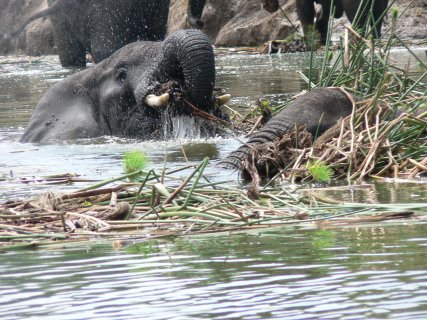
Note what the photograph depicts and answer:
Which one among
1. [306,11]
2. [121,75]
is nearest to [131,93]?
[121,75]

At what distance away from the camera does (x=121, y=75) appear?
1060 centimetres

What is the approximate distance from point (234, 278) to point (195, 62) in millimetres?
5773

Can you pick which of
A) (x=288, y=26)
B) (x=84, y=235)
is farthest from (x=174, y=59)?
(x=288, y=26)

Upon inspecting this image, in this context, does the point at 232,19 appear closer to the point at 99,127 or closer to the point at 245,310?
the point at 99,127

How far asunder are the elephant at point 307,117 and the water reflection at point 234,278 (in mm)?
2664

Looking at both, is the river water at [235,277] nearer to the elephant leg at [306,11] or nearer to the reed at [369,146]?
the reed at [369,146]

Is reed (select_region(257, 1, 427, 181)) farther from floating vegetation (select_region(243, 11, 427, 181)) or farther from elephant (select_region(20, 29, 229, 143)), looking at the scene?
elephant (select_region(20, 29, 229, 143))

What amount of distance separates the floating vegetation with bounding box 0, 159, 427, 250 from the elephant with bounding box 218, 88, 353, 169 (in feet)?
6.44

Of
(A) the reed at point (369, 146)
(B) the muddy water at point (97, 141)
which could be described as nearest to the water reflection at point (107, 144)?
(B) the muddy water at point (97, 141)

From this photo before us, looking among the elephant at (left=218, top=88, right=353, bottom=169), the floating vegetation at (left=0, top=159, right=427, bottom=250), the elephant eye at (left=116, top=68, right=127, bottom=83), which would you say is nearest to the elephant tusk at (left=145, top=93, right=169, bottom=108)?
the elephant eye at (left=116, top=68, right=127, bottom=83)

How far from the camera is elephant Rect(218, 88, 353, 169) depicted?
7387mm

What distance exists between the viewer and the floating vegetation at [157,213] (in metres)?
4.80

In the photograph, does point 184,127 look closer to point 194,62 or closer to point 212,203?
point 194,62

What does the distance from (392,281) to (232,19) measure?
1028 inches
